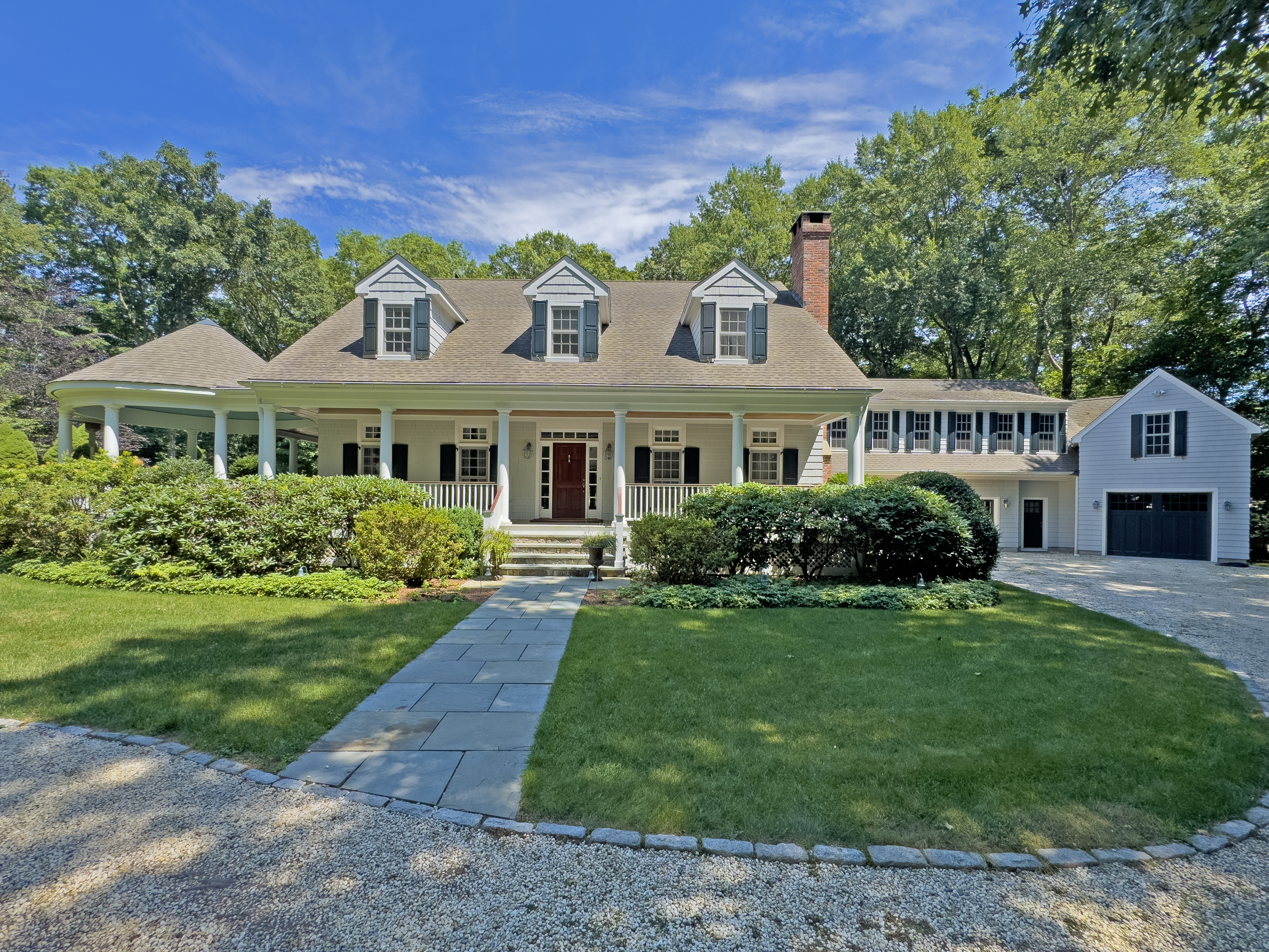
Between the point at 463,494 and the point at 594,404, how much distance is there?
3.52 meters

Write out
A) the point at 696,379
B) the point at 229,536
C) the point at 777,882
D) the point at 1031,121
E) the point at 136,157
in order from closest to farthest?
the point at 777,882 < the point at 229,536 < the point at 696,379 < the point at 1031,121 < the point at 136,157

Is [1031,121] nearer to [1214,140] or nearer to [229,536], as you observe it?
[1214,140]

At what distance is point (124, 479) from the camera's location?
9531 mm

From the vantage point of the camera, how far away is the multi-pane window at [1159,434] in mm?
17188

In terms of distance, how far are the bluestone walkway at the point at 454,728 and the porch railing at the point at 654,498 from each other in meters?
5.70

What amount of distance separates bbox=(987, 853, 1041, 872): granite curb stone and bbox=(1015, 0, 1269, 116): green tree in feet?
23.1

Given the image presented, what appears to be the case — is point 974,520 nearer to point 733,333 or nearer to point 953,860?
point 733,333

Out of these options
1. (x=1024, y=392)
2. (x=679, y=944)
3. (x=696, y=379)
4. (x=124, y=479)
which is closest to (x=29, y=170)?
(x=124, y=479)

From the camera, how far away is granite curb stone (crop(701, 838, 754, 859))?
8.13 ft

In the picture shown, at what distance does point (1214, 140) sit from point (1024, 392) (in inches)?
498

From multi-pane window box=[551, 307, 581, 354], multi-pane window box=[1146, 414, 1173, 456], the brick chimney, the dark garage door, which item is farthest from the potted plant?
multi-pane window box=[1146, 414, 1173, 456]

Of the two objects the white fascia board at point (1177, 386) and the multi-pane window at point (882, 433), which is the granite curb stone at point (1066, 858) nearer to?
the multi-pane window at point (882, 433)

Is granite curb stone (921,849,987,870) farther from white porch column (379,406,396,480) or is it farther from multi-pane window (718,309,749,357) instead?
white porch column (379,406,396,480)

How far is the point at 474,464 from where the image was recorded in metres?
14.2
